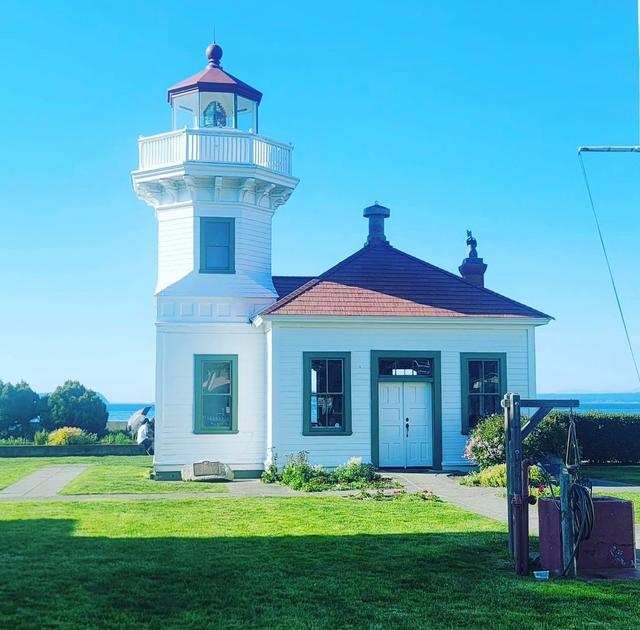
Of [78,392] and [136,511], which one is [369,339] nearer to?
[136,511]

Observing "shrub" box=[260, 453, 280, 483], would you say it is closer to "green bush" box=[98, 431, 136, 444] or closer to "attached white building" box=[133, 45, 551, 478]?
"attached white building" box=[133, 45, 551, 478]

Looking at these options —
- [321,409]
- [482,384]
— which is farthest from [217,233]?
[482,384]

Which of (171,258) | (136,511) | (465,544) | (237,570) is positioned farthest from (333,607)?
(171,258)

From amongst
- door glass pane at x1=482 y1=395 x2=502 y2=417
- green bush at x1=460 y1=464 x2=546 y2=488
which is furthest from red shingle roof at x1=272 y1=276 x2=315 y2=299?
green bush at x1=460 y1=464 x2=546 y2=488

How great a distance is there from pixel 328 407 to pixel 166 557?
9920 mm

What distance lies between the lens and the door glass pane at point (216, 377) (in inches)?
785

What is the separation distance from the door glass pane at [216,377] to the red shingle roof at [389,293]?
6.20 ft

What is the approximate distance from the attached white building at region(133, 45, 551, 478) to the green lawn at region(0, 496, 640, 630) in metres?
6.38

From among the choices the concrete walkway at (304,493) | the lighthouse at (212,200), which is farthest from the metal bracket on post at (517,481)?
the lighthouse at (212,200)

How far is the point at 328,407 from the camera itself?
19.4 metres

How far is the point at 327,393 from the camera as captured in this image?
1938 centimetres

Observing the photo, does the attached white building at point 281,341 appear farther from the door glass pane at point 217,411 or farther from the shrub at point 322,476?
the shrub at point 322,476

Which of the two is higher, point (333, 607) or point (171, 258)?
point (171, 258)

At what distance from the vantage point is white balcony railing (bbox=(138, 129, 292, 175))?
20.3 meters
